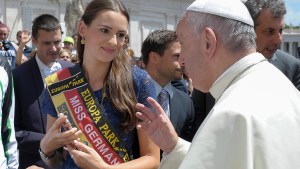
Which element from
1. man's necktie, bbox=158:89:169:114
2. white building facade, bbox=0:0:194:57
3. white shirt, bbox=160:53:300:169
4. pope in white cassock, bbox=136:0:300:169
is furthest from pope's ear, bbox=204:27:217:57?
white building facade, bbox=0:0:194:57

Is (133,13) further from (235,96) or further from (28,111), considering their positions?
(235,96)

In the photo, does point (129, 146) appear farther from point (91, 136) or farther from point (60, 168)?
point (60, 168)

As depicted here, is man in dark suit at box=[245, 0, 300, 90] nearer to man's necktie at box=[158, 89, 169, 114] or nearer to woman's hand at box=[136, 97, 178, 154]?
man's necktie at box=[158, 89, 169, 114]

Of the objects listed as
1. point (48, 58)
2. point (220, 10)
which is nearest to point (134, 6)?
point (48, 58)

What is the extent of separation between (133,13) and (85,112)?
1328 inches

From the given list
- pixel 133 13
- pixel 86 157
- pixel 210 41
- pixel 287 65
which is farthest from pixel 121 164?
pixel 133 13

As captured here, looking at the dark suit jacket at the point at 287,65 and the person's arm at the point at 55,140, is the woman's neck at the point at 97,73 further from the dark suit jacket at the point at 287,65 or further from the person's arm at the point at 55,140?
the dark suit jacket at the point at 287,65

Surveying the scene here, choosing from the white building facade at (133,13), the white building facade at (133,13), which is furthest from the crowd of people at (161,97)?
the white building facade at (133,13)

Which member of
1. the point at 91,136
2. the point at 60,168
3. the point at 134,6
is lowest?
the point at 134,6

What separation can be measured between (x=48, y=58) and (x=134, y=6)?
31.8m

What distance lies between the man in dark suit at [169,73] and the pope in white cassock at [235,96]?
6.13ft

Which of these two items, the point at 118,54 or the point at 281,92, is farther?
the point at 118,54

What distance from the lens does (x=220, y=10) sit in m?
2.12

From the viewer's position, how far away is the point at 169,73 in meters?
4.41
